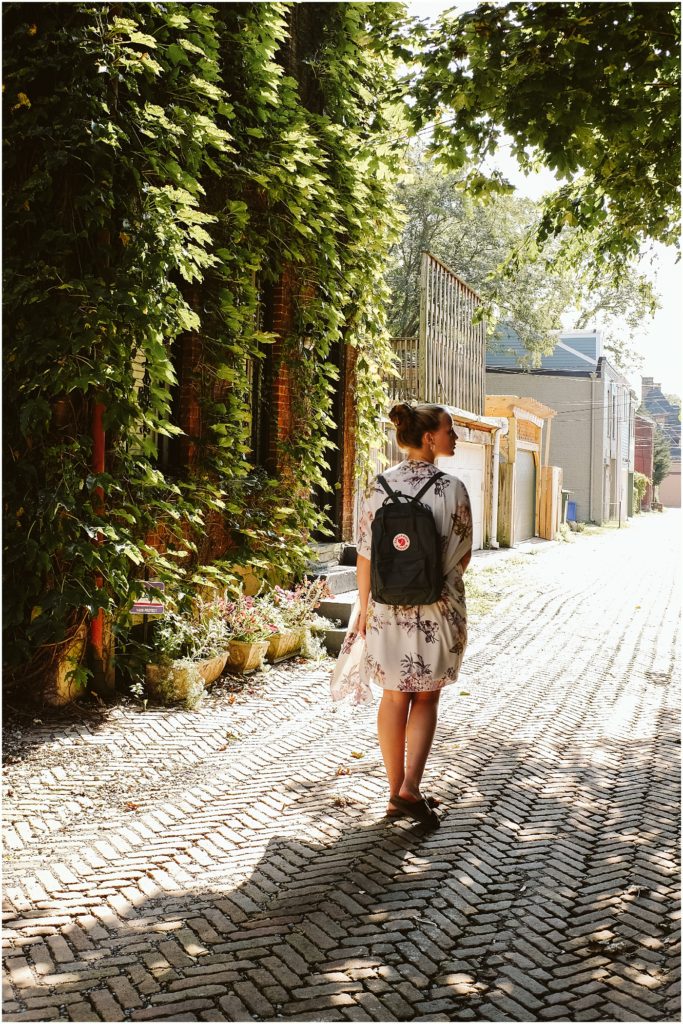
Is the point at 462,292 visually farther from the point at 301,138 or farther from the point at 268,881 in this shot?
the point at 268,881

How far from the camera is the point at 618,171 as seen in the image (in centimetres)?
739

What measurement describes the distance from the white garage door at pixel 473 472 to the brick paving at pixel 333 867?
11534mm

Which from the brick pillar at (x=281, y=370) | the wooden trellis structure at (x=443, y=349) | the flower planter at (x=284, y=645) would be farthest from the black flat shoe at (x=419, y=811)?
the wooden trellis structure at (x=443, y=349)

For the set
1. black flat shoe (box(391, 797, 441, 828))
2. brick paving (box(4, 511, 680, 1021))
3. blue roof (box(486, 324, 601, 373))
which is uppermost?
blue roof (box(486, 324, 601, 373))

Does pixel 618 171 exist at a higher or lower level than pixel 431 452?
higher

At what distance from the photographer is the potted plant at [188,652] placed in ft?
21.4

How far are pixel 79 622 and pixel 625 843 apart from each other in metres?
3.88

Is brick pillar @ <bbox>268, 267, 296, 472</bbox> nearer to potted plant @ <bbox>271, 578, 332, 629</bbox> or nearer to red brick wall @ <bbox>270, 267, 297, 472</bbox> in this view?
red brick wall @ <bbox>270, 267, 297, 472</bbox>

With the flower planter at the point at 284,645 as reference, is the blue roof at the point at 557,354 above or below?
above

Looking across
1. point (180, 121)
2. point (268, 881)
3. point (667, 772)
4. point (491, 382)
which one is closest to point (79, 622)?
point (268, 881)

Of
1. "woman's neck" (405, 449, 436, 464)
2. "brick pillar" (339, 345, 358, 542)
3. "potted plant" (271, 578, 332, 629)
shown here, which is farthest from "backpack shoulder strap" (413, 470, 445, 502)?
"brick pillar" (339, 345, 358, 542)

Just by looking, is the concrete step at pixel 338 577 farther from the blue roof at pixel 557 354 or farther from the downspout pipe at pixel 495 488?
the blue roof at pixel 557 354

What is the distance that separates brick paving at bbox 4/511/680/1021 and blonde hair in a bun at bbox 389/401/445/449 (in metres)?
1.97

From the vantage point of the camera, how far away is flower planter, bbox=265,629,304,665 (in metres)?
7.98
